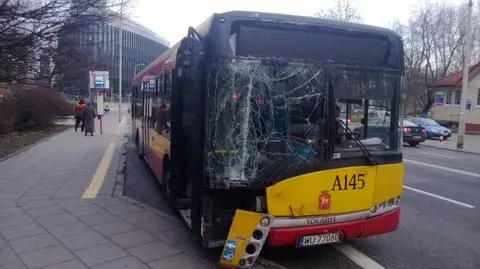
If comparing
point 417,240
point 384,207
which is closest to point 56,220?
point 384,207

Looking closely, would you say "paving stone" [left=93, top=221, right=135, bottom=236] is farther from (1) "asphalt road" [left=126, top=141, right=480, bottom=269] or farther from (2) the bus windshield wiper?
(2) the bus windshield wiper

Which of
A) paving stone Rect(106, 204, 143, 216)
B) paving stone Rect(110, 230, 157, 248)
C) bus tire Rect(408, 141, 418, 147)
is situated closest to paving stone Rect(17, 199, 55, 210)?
paving stone Rect(106, 204, 143, 216)

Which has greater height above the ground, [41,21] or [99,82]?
[41,21]

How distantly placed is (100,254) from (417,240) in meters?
4.17

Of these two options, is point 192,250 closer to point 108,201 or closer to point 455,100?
point 108,201

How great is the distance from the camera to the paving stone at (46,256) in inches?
204

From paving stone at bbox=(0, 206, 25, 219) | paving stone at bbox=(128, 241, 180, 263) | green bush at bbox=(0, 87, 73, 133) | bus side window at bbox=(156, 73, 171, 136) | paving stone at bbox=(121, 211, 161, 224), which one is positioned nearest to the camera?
paving stone at bbox=(128, 241, 180, 263)

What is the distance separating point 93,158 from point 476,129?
1462 inches

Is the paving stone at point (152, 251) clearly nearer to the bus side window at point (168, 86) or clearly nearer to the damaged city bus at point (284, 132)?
the damaged city bus at point (284, 132)

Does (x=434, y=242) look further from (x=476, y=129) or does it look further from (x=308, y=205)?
(x=476, y=129)

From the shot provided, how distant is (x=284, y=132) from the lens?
504cm

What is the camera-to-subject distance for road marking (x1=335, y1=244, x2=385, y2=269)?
5.45 m

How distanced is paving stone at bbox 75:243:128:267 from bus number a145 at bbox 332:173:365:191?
2556mm

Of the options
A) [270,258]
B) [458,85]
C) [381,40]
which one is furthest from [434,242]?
[458,85]
